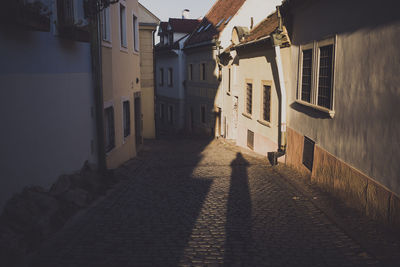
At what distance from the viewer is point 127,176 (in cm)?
1020

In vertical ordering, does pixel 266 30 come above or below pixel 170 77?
above

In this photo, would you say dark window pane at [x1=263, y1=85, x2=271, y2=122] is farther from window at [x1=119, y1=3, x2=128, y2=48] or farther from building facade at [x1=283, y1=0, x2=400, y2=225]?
window at [x1=119, y1=3, x2=128, y2=48]

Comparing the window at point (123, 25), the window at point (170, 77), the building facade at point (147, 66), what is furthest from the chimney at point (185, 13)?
the window at point (123, 25)

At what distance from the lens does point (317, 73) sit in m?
8.77

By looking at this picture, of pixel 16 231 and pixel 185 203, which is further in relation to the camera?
pixel 185 203

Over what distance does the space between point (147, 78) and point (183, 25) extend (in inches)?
413

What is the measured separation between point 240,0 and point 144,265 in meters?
22.1

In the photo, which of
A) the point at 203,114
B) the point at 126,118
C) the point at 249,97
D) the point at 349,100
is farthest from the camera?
the point at 203,114

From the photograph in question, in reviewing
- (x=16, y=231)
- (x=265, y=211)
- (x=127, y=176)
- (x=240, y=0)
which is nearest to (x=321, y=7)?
(x=265, y=211)

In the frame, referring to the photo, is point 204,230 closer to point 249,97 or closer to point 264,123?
point 264,123

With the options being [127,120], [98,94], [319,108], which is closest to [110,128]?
[98,94]

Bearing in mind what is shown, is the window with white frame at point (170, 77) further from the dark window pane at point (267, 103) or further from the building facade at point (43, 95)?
the building facade at point (43, 95)

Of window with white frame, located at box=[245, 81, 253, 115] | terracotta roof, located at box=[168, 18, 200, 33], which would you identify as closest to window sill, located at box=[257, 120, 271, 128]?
window with white frame, located at box=[245, 81, 253, 115]

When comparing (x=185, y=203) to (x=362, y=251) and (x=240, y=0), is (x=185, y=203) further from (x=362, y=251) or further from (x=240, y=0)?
(x=240, y=0)
